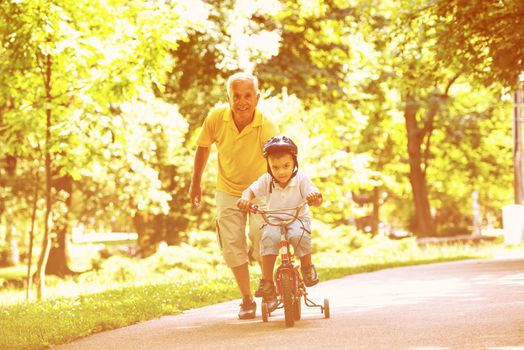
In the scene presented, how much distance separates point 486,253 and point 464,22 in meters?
8.84

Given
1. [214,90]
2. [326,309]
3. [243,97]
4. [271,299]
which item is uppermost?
[214,90]

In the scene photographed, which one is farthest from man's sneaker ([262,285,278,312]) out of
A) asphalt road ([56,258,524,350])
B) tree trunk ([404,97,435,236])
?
tree trunk ([404,97,435,236])

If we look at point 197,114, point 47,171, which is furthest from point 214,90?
point 47,171

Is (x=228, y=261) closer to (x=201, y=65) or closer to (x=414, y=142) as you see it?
(x=201, y=65)

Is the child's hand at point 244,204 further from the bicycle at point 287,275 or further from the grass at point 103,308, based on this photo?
the grass at point 103,308

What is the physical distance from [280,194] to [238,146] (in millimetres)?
748

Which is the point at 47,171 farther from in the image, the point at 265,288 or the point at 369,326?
the point at 369,326

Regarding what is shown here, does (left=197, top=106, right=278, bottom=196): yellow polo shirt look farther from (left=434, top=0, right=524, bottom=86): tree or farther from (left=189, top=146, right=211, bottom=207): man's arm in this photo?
(left=434, top=0, right=524, bottom=86): tree

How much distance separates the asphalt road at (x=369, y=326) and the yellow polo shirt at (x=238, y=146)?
1.19 metres

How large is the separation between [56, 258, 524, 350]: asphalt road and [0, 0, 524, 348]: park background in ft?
1.75

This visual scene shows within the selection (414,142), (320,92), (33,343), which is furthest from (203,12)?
(414,142)

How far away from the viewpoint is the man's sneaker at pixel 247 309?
819cm

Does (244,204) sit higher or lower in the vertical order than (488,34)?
lower

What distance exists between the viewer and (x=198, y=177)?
27.0 ft
